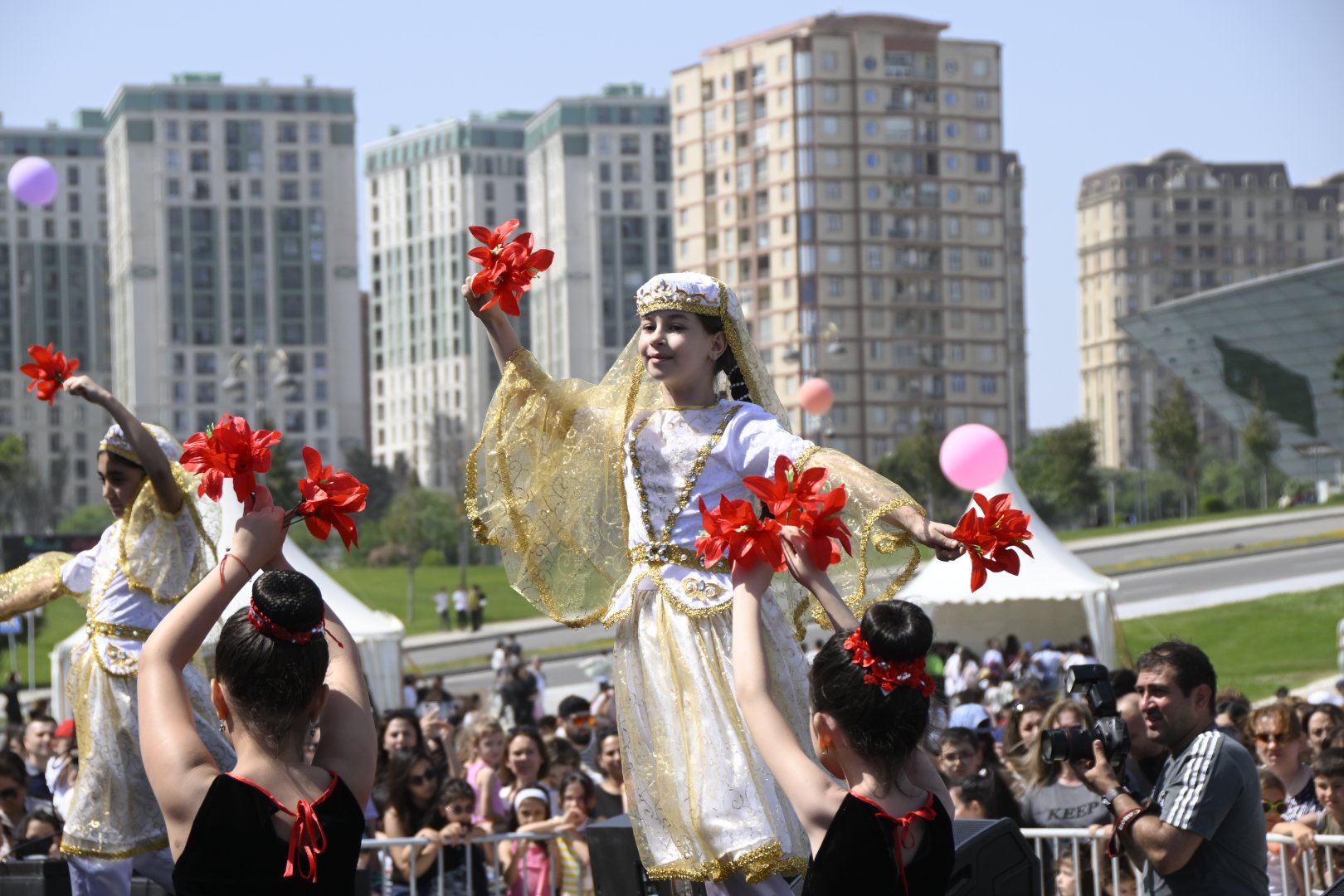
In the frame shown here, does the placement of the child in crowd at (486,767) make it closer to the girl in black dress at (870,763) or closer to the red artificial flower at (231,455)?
the red artificial flower at (231,455)

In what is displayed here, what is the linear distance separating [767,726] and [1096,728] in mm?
1336

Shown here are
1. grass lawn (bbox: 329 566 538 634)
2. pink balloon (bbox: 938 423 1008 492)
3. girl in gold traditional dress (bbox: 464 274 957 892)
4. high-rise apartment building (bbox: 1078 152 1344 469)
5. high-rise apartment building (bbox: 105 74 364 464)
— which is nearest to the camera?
girl in gold traditional dress (bbox: 464 274 957 892)

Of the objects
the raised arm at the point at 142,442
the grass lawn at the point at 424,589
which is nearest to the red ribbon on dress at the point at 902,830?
the raised arm at the point at 142,442

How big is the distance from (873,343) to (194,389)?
46692 millimetres

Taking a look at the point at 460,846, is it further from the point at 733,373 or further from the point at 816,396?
the point at 816,396

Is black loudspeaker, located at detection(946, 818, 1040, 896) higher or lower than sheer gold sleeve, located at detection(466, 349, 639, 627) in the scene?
lower

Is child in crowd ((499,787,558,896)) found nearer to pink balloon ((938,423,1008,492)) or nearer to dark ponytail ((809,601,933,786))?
dark ponytail ((809,601,933,786))

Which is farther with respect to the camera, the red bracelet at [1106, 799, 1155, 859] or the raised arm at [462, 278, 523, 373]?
the raised arm at [462, 278, 523, 373]

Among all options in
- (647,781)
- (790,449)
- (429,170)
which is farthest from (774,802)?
(429,170)

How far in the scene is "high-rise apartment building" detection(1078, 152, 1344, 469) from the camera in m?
142

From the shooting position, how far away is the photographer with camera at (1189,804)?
465 centimetres

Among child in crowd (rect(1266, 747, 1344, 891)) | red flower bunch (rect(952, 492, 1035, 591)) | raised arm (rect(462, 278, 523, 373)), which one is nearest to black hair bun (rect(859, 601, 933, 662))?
red flower bunch (rect(952, 492, 1035, 591))

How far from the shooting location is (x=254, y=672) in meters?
3.23

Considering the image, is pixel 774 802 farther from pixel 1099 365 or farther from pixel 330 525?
pixel 1099 365
